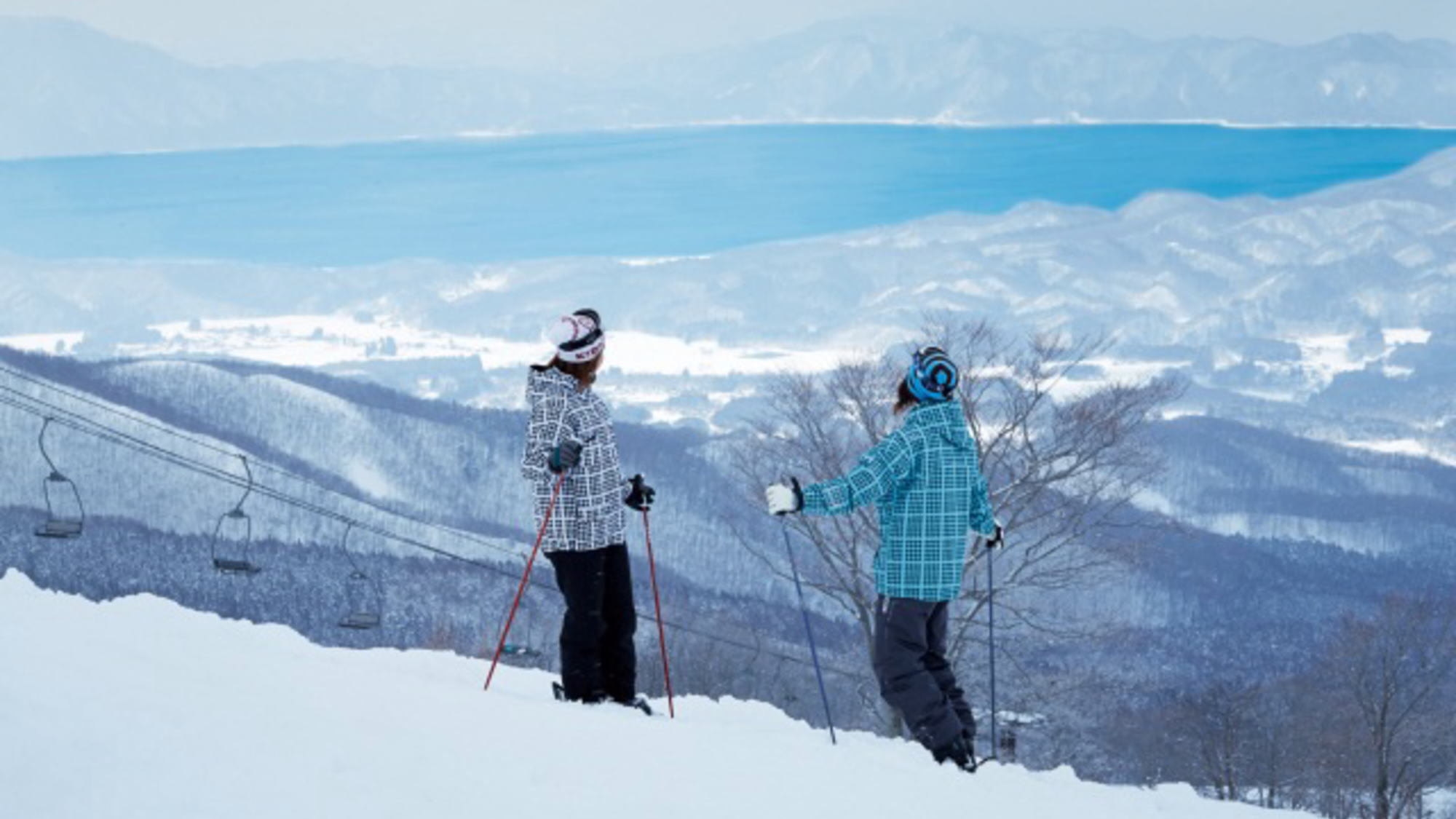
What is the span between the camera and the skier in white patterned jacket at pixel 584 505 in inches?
210

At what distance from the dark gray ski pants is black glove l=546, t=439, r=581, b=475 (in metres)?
1.17

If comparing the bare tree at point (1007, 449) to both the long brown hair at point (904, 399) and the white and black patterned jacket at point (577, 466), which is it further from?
the long brown hair at point (904, 399)

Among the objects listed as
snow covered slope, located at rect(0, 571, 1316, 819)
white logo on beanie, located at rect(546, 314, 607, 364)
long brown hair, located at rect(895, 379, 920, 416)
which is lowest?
snow covered slope, located at rect(0, 571, 1316, 819)

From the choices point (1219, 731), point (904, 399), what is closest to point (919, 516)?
point (904, 399)

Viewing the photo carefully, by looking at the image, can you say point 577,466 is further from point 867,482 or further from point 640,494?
point 867,482

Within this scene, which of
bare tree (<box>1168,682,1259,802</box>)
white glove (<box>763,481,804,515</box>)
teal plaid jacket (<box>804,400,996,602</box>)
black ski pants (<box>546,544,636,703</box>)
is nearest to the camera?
white glove (<box>763,481,804,515</box>)

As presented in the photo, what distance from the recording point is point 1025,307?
13000 cm

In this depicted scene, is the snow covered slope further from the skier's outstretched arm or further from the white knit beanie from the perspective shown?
the white knit beanie

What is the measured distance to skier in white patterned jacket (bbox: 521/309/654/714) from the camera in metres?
5.33

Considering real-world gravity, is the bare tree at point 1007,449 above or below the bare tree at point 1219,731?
above

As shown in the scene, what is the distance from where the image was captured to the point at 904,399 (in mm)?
5273

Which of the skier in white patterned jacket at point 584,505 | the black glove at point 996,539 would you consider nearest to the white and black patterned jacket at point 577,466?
the skier in white patterned jacket at point 584,505

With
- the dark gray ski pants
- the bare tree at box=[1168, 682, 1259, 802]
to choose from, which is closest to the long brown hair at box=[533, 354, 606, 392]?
the dark gray ski pants

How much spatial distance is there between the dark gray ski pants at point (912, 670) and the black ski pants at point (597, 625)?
870mm
